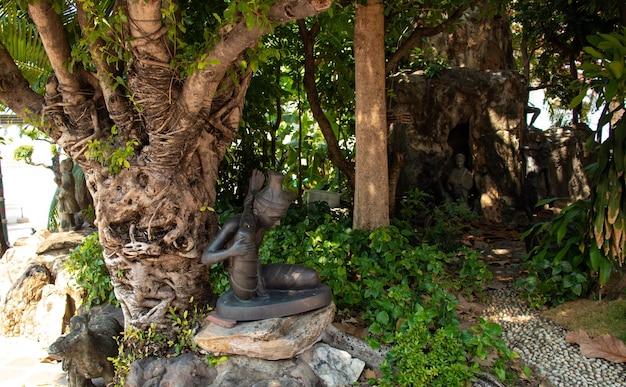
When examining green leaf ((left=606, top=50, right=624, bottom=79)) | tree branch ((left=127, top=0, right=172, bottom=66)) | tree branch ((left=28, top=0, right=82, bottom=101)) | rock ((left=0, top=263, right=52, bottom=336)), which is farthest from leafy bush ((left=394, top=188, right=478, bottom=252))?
rock ((left=0, top=263, right=52, bottom=336))

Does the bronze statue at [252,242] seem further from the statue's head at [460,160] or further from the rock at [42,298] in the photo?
the statue's head at [460,160]

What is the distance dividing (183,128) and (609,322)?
389cm

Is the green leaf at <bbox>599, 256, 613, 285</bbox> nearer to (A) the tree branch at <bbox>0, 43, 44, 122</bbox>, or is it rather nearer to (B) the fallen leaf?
(B) the fallen leaf

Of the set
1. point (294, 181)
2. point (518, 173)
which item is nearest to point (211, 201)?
point (294, 181)

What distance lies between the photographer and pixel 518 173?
9.32m

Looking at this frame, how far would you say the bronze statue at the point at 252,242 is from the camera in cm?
330

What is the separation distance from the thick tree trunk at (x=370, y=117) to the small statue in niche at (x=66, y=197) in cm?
397

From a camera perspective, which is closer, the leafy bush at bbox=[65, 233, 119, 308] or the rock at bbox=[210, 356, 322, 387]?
the rock at bbox=[210, 356, 322, 387]

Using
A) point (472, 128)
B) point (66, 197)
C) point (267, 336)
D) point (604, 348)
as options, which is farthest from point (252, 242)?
point (472, 128)

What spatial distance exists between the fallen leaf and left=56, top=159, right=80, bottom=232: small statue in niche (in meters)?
6.15

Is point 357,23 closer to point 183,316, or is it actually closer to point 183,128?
point 183,128

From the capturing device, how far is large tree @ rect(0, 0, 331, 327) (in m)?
3.35

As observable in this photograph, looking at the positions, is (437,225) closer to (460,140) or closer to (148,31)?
(148,31)

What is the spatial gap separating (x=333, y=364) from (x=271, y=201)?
1259 millimetres
